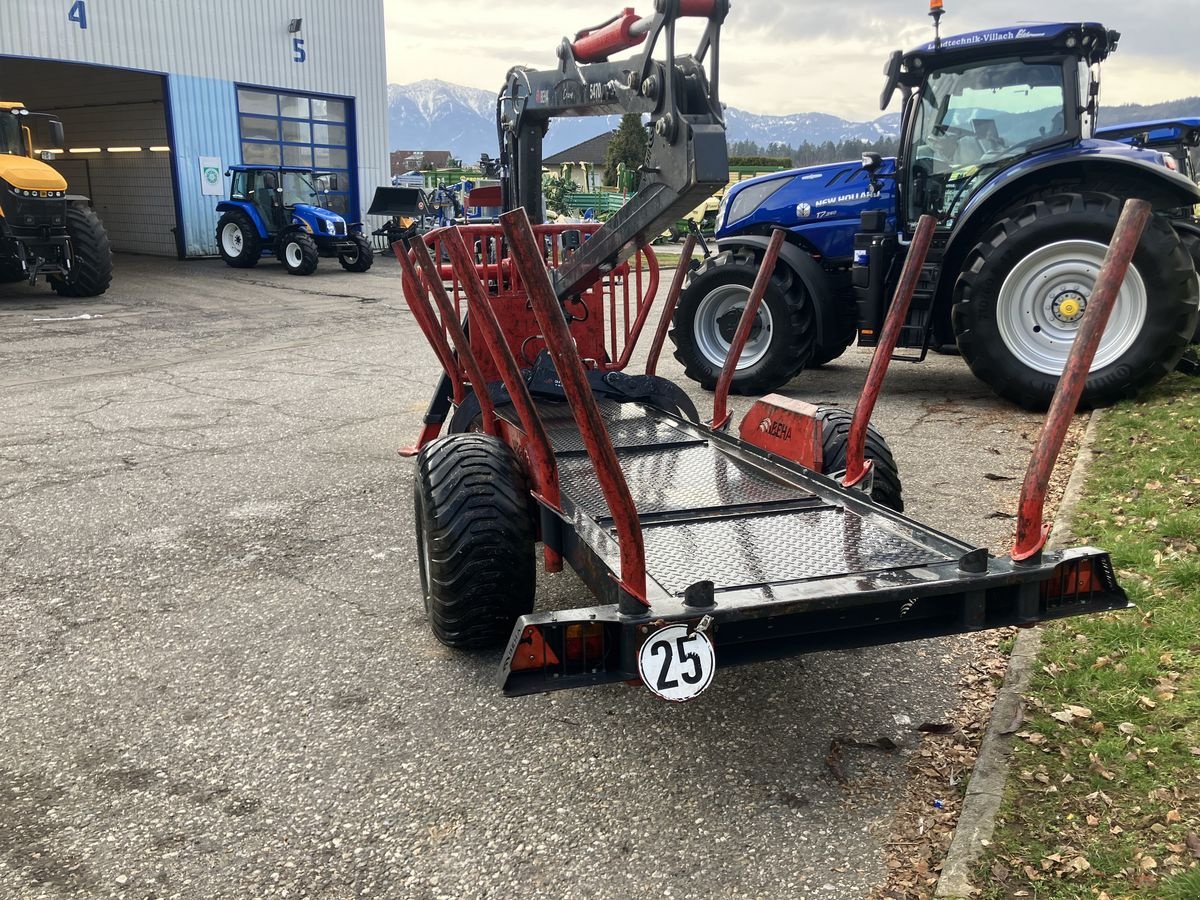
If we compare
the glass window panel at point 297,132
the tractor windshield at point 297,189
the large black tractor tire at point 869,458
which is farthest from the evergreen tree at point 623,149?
the large black tractor tire at point 869,458

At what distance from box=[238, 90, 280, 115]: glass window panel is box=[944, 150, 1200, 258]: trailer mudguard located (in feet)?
57.7

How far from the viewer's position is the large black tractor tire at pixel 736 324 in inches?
306

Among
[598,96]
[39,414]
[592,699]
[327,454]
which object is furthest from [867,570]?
[39,414]

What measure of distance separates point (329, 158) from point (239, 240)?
4.16 metres

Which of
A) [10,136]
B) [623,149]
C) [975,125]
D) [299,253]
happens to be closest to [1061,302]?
[975,125]

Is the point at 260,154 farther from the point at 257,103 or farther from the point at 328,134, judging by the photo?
the point at 328,134

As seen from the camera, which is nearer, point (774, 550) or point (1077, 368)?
point (1077, 368)

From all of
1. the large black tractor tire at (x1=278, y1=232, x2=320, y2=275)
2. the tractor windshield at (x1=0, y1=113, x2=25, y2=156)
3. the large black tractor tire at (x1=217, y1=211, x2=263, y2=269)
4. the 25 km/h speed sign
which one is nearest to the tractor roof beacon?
the 25 km/h speed sign

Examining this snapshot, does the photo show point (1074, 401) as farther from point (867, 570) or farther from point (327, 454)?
point (327, 454)

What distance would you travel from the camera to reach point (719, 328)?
8289mm

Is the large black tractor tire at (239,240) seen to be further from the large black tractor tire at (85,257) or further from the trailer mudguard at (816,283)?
the trailer mudguard at (816,283)

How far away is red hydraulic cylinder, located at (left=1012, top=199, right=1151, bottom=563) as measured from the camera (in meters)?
2.66

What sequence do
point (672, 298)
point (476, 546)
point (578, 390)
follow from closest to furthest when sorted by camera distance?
1. point (578, 390)
2. point (476, 546)
3. point (672, 298)

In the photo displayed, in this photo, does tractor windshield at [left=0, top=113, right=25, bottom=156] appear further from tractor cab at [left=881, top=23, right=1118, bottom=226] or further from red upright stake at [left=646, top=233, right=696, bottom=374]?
red upright stake at [left=646, top=233, right=696, bottom=374]
